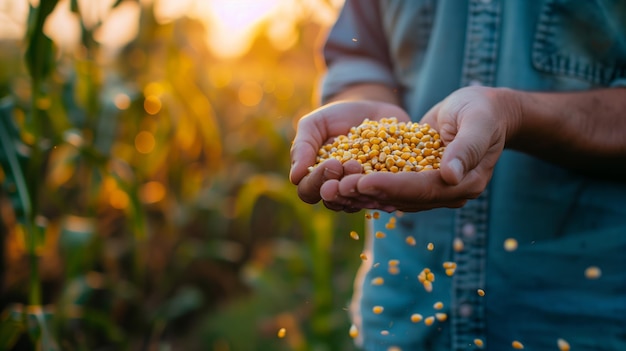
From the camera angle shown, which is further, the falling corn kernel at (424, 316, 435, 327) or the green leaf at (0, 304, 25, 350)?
the green leaf at (0, 304, 25, 350)

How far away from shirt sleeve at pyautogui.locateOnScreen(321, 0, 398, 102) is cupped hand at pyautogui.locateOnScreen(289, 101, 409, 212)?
163 millimetres

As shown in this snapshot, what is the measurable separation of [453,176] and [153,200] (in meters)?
1.94

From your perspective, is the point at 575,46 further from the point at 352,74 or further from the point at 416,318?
the point at 416,318

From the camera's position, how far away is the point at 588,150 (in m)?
0.92

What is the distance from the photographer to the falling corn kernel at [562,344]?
950 millimetres

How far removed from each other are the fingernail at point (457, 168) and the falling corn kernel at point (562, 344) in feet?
1.44

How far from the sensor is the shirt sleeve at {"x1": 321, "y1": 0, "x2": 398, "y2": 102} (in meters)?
1.18

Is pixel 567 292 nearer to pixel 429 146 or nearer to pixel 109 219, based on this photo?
pixel 429 146

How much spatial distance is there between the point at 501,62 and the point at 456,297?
1.38ft

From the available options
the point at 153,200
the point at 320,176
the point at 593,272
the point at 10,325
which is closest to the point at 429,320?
the point at 593,272

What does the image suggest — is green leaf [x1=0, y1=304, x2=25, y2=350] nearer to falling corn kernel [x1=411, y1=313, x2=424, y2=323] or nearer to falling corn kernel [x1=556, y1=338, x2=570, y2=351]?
falling corn kernel [x1=411, y1=313, x2=424, y2=323]

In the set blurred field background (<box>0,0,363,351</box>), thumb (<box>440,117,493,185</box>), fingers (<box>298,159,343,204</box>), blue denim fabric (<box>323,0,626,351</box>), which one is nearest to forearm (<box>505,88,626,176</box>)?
blue denim fabric (<box>323,0,626,351</box>)

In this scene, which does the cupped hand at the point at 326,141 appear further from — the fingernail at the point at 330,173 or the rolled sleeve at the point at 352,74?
the rolled sleeve at the point at 352,74

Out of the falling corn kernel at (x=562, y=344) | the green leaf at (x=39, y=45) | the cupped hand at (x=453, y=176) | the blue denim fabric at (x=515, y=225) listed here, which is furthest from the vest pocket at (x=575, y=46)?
the green leaf at (x=39, y=45)
